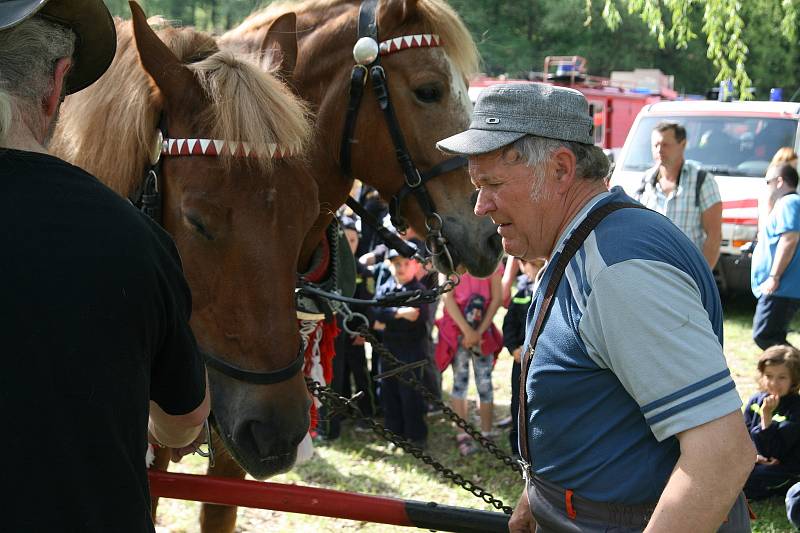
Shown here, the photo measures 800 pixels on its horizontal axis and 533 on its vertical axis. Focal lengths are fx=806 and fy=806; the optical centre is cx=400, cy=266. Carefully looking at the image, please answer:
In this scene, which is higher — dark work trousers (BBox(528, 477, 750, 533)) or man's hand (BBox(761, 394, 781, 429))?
dark work trousers (BBox(528, 477, 750, 533))

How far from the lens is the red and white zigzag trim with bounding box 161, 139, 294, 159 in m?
2.34

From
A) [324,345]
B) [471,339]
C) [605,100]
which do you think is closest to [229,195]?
[324,345]

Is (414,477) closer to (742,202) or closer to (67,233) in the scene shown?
(67,233)

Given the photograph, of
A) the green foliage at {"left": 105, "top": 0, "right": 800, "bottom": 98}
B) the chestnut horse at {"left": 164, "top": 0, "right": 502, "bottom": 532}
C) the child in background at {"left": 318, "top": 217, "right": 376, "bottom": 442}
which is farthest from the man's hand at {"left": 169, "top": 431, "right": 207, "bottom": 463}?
the green foliage at {"left": 105, "top": 0, "right": 800, "bottom": 98}

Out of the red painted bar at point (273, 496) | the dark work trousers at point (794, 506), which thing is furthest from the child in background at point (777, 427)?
the red painted bar at point (273, 496)

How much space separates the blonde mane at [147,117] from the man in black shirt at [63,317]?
3.24 feet

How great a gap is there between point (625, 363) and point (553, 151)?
0.46 metres

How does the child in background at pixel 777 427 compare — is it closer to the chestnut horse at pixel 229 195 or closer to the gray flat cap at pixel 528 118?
the chestnut horse at pixel 229 195

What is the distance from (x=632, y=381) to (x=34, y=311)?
102cm

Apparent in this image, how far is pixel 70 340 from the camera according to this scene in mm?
1255

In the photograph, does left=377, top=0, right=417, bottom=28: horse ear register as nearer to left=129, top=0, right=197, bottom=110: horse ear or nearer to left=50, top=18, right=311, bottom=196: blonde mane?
left=50, top=18, right=311, bottom=196: blonde mane

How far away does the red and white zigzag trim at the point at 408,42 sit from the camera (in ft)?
10.8

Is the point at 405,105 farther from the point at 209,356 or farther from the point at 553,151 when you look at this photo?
the point at 553,151

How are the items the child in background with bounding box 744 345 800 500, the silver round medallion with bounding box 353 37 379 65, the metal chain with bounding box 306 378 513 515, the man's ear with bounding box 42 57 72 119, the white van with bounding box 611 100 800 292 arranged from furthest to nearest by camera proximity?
1. the white van with bounding box 611 100 800 292
2. the child in background with bounding box 744 345 800 500
3. the silver round medallion with bounding box 353 37 379 65
4. the metal chain with bounding box 306 378 513 515
5. the man's ear with bounding box 42 57 72 119
